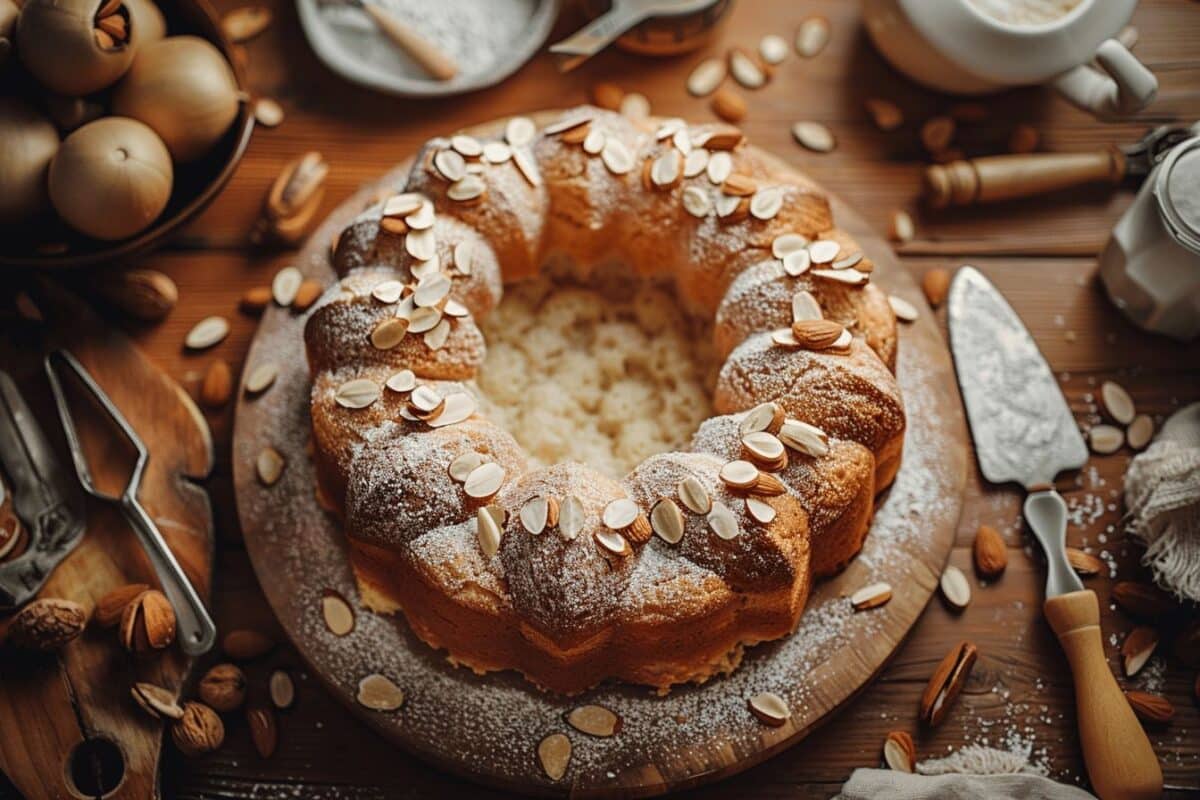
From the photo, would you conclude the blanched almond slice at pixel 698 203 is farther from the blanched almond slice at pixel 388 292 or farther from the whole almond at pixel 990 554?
the whole almond at pixel 990 554

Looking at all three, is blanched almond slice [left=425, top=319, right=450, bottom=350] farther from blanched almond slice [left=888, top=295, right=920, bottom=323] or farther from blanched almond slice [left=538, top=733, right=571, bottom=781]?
blanched almond slice [left=888, top=295, right=920, bottom=323]

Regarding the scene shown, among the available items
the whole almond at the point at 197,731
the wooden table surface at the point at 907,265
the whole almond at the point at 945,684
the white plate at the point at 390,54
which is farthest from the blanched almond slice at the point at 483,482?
the white plate at the point at 390,54

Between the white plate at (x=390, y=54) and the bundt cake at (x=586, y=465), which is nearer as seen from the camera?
the bundt cake at (x=586, y=465)

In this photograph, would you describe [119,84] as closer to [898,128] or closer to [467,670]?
[467,670]

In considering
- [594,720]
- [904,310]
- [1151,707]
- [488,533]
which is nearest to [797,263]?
[904,310]

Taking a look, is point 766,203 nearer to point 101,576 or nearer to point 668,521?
point 668,521

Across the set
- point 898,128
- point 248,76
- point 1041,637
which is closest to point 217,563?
point 248,76
